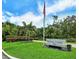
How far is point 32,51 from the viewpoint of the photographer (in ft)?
6.45

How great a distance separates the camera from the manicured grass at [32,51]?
1904 millimetres

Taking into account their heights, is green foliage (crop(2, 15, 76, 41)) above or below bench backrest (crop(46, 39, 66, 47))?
above

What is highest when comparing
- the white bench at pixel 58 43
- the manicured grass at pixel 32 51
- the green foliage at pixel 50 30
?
the green foliage at pixel 50 30

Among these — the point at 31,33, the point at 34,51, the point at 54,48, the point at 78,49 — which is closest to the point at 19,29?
the point at 31,33

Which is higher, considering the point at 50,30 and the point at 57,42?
the point at 50,30

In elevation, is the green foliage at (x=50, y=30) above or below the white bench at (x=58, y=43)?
above

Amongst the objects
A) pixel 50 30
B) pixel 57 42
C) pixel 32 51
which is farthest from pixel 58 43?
pixel 32 51

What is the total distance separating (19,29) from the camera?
6.56ft

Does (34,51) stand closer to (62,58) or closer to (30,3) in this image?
(62,58)

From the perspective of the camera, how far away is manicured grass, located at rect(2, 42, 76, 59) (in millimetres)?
1904

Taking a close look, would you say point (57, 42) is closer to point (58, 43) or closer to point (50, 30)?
point (58, 43)

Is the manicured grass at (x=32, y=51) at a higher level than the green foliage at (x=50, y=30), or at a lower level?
lower

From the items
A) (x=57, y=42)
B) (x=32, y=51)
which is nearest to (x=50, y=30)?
(x=57, y=42)

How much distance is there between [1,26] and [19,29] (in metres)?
0.17
